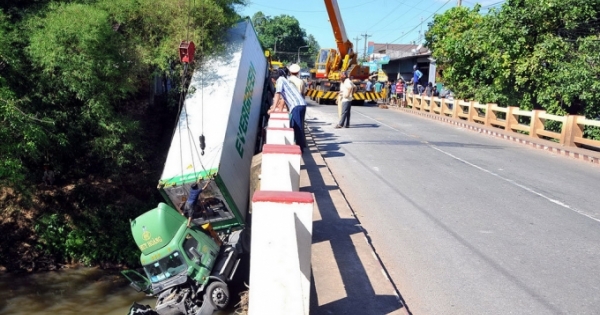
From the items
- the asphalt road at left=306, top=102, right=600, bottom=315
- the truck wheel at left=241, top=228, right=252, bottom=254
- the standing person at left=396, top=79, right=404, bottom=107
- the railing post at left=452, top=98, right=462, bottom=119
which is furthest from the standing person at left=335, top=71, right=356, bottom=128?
the standing person at left=396, top=79, right=404, bottom=107

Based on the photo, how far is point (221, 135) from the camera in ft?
34.8

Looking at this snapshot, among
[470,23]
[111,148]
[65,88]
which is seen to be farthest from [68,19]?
[470,23]

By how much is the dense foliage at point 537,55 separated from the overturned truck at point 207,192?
414 inches

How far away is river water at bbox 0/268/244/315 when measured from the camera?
35.4 ft

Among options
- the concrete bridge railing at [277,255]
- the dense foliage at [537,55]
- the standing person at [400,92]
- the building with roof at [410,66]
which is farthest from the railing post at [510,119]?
the building with roof at [410,66]

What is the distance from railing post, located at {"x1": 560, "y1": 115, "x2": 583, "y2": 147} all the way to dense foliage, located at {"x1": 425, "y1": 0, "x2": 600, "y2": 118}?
1.64 meters

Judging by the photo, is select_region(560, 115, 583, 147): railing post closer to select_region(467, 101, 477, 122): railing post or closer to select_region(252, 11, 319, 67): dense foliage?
select_region(467, 101, 477, 122): railing post

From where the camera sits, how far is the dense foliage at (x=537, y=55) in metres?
17.8

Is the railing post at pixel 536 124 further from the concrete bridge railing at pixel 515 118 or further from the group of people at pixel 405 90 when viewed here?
the group of people at pixel 405 90

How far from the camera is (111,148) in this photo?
467 inches

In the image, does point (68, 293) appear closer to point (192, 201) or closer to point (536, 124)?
point (192, 201)

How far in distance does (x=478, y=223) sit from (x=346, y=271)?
304 cm

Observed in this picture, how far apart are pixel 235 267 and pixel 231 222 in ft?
5.87

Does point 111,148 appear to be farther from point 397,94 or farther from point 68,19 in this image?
point 397,94
